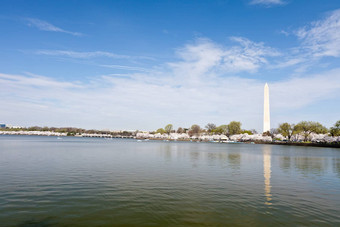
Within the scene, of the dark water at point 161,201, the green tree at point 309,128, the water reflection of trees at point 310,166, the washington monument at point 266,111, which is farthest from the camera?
the washington monument at point 266,111

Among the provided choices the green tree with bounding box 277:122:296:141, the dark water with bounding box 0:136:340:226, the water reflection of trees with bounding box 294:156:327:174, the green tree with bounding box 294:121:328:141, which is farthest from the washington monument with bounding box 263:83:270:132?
the dark water with bounding box 0:136:340:226

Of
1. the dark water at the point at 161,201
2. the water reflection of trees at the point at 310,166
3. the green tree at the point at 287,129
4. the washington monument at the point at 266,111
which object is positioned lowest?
the dark water at the point at 161,201

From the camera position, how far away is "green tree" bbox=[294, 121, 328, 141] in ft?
435

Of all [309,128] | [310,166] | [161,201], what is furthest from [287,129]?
[161,201]

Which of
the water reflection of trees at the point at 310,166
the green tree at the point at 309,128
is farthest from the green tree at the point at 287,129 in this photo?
the water reflection of trees at the point at 310,166

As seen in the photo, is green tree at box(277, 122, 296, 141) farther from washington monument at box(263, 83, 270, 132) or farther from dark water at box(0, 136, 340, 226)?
dark water at box(0, 136, 340, 226)

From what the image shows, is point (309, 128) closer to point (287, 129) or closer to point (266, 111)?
point (287, 129)

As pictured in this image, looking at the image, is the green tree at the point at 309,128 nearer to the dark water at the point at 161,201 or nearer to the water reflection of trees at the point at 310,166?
the water reflection of trees at the point at 310,166

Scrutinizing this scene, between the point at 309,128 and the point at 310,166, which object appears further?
the point at 309,128

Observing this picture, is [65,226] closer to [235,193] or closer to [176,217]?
[176,217]

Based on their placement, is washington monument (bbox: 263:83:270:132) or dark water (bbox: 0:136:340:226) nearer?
dark water (bbox: 0:136:340:226)

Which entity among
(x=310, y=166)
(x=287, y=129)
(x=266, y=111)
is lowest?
(x=310, y=166)

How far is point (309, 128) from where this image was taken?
133750 millimetres

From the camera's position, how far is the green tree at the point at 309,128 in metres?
132
